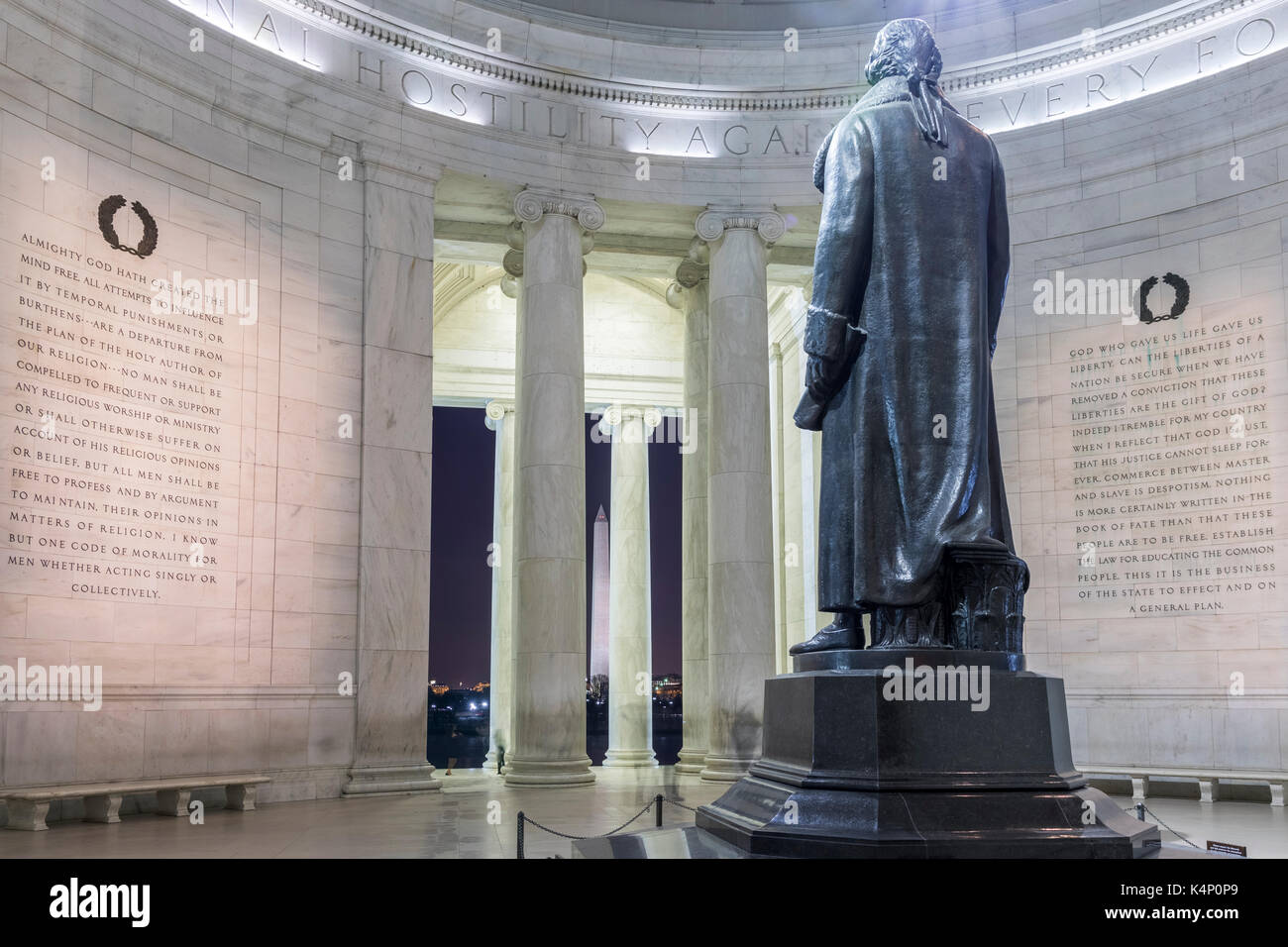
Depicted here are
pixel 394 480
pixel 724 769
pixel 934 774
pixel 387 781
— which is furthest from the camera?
pixel 724 769

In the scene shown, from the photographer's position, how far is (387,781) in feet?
65.7

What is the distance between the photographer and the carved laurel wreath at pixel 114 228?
17641mm

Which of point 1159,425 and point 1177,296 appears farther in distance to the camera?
point 1177,296

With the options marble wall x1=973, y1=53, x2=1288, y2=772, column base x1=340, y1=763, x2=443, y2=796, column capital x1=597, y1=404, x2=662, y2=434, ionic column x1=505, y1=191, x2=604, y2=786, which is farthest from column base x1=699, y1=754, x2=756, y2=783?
column capital x1=597, y1=404, x2=662, y2=434

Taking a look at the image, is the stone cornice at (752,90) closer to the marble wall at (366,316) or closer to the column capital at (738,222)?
the marble wall at (366,316)

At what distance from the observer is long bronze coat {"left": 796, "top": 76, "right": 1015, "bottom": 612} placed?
807 cm

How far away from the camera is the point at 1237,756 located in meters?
19.6

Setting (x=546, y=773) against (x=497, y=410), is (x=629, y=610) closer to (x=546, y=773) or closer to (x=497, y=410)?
(x=497, y=410)

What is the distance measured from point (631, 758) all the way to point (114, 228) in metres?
18.7

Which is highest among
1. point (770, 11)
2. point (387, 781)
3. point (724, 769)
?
point (770, 11)

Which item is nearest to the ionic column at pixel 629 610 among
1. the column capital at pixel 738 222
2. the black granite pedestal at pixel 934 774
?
the column capital at pixel 738 222

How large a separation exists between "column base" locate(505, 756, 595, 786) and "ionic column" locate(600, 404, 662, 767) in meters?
9.22

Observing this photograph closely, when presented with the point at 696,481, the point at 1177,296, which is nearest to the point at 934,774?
the point at 1177,296

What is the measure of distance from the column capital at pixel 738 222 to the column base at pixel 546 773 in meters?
11.4
